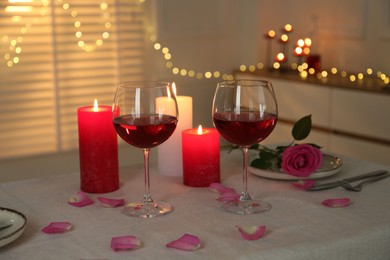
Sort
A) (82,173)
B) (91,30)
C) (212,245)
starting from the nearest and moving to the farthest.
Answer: (212,245)
(82,173)
(91,30)

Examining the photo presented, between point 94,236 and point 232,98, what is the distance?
34cm

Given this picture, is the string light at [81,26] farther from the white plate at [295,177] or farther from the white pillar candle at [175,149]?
the white plate at [295,177]

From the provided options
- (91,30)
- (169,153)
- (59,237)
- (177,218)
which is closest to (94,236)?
(59,237)

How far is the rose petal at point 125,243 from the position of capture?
104cm

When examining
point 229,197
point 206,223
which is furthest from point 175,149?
point 206,223

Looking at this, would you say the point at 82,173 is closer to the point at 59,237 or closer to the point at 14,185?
the point at 14,185

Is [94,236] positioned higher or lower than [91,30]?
lower

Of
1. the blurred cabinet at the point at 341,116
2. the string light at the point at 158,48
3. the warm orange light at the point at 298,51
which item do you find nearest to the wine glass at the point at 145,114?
the blurred cabinet at the point at 341,116

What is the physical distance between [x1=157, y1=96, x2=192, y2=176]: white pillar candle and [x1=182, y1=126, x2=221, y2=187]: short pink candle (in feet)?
0.25

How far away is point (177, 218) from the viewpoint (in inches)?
47.4

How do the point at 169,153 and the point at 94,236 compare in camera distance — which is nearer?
the point at 94,236

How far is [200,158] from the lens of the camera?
4.62 feet

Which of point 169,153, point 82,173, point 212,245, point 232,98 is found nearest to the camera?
point 212,245

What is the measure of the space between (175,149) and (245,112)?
33 cm
